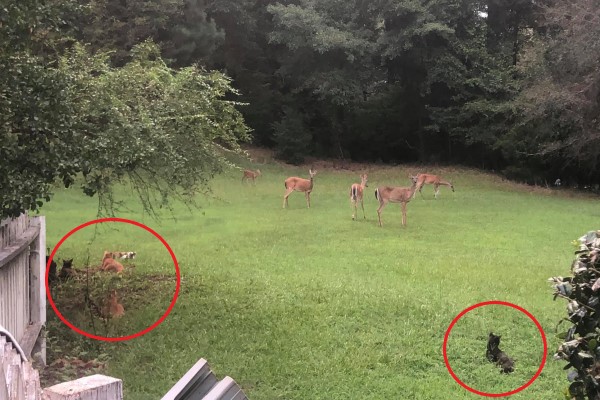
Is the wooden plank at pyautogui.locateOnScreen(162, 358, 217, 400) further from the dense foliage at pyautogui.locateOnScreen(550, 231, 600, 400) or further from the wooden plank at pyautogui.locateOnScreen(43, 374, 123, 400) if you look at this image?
the dense foliage at pyautogui.locateOnScreen(550, 231, 600, 400)

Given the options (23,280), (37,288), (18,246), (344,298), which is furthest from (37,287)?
(344,298)

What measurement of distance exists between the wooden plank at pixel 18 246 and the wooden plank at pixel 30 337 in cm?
55

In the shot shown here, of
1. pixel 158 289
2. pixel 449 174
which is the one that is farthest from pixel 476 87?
pixel 158 289

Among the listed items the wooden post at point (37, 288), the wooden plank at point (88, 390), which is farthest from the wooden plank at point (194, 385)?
the wooden post at point (37, 288)

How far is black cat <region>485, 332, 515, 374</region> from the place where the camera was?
16.5 feet

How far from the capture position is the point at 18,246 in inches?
150

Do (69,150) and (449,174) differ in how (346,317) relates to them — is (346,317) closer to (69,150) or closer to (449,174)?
(69,150)

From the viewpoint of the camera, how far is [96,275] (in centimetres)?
761

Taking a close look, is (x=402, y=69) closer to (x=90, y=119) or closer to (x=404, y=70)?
(x=404, y=70)

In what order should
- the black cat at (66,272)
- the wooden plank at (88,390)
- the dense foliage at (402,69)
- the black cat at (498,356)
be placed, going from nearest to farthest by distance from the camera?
1. the wooden plank at (88,390)
2. the black cat at (498,356)
3. the black cat at (66,272)
4. the dense foliage at (402,69)

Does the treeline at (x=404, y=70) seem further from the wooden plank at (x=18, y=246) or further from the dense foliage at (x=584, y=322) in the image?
the dense foliage at (x=584, y=322)

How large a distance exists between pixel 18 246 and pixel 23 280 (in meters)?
0.42

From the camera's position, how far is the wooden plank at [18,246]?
11.4 feet

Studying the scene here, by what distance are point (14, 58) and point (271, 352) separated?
9.79 feet
